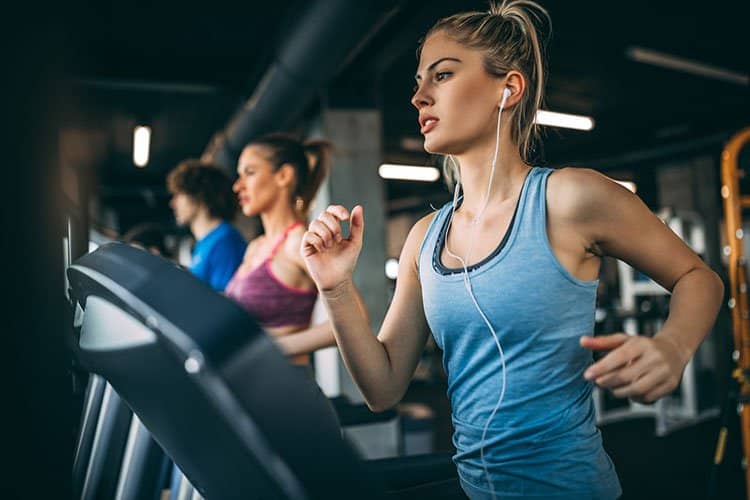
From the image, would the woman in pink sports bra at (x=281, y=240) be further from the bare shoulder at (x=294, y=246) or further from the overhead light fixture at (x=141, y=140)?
the overhead light fixture at (x=141, y=140)

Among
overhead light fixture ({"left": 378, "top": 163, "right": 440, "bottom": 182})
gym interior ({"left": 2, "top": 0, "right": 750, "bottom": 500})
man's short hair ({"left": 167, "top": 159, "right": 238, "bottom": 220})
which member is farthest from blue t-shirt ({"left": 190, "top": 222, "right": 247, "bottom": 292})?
overhead light fixture ({"left": 378, "top": 163, "right": 440, "bottom": 182})

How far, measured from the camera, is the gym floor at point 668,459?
3764mm

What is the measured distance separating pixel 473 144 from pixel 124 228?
15.9 metres

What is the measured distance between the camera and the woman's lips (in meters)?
1.02

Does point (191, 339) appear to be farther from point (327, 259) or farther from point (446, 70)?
point (446, 70)

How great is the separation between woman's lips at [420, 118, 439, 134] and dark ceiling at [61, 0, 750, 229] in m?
1.90

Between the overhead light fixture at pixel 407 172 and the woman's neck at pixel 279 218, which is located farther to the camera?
the overhead light fixture at pixel 407 172

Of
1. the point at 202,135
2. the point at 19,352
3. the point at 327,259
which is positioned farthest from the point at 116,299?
the point at 202,135

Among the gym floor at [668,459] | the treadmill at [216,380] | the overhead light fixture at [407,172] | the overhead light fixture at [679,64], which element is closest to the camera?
the treadmill at [216,380]

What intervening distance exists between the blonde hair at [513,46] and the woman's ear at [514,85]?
12mm

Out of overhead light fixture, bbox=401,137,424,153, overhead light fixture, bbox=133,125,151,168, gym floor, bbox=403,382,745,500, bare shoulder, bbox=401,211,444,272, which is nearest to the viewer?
bare shoulder, bbox=401,211,444,272

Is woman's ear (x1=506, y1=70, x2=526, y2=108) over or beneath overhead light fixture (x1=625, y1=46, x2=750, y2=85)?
beneath

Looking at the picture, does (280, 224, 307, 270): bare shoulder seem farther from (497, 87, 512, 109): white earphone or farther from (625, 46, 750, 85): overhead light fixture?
(625, 46, 750, 85): overhead light fixture

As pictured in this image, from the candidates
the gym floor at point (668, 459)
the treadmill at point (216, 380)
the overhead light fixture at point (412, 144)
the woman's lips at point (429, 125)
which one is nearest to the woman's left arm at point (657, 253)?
the woman's lips at point (429, 125)
